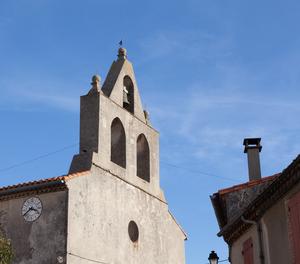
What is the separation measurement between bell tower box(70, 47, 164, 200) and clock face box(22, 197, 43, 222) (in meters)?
2.17

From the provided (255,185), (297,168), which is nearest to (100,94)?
(255,185)

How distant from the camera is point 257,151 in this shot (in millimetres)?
19141

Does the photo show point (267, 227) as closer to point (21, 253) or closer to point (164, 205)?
point (21, 253)

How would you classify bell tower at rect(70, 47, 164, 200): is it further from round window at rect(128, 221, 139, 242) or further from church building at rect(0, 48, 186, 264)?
round window at rect(128, 221, 139, 242)

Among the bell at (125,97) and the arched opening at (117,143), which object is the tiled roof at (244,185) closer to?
the arched opening at (117,143)

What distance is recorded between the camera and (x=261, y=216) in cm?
1480

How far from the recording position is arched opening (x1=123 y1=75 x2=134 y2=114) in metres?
26.6

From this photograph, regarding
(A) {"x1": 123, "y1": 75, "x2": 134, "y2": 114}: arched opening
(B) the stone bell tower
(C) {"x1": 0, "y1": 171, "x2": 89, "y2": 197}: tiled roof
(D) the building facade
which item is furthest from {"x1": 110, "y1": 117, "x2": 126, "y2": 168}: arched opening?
(D) the building facade

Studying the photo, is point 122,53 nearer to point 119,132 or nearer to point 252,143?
point 119,132

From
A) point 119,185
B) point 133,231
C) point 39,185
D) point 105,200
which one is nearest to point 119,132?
point 119,185

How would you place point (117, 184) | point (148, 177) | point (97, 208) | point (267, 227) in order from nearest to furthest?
point (267, 227) < point (97, 208) < point (117, 184) < point (148, 177)

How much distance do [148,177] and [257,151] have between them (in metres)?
8.22

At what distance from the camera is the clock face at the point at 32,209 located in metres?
20.7

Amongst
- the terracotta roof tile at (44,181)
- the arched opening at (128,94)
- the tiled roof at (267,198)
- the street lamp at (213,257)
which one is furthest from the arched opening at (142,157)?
the street lamp at (213,257)
